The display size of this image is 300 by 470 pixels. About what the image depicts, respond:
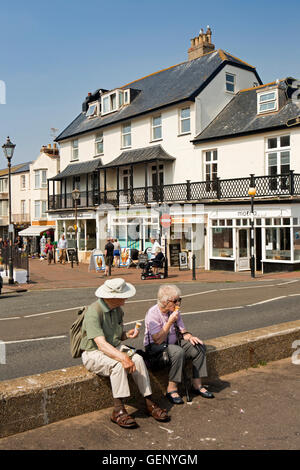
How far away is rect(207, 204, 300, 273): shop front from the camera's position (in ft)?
69.6

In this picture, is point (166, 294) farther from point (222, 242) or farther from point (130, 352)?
point (222, 242)

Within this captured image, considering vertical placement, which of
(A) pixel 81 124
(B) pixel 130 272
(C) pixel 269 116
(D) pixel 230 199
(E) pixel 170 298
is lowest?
(B) pixel 130 272

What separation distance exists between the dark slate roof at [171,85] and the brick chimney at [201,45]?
860 millimetres

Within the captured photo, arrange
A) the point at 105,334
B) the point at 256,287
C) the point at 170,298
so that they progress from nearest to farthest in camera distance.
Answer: the point at 105,334 → the point at 170,298 → the point at 256,287

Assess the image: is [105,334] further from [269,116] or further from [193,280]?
[269,116]

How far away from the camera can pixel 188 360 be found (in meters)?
5.38

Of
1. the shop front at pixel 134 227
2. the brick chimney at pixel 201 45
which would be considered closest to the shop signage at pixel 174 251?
the shop front at pixel 134 227

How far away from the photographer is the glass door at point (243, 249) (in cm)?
2369

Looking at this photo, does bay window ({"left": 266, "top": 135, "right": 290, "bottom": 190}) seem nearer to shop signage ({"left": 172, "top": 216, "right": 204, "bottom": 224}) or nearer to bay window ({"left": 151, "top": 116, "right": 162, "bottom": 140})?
shop signage ({"left": 172, "top": 216, "right": 204, "bottom": 224})

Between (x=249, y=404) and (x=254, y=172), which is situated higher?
(x=254, y=172)

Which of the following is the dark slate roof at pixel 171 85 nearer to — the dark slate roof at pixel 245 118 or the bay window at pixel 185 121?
the bay window at pixel 185 121

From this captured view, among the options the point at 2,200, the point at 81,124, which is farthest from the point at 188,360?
the point at 2,200

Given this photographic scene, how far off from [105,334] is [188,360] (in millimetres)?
1088
